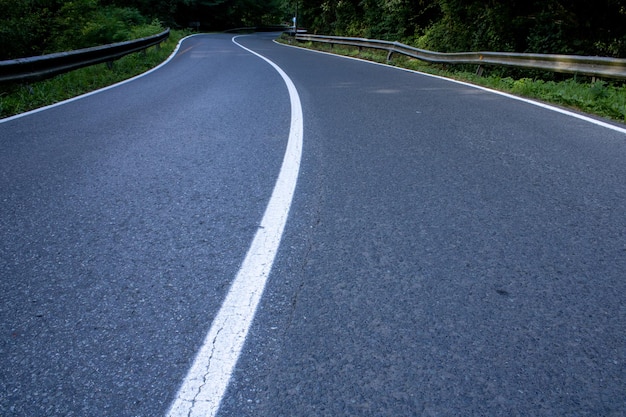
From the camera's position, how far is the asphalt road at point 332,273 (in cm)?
177

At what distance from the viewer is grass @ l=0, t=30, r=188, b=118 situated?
7695mm

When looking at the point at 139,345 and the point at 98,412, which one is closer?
the point at 98,412

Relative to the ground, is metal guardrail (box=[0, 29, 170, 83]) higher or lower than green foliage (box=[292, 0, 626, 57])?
lower

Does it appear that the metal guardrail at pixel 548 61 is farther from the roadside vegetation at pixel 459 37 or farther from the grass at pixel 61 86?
the grass at pixel 61 86

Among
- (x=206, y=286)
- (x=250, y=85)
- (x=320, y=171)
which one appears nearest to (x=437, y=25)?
(x=250, y=85)

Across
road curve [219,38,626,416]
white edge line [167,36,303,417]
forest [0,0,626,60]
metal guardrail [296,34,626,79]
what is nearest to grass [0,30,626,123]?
metal guardrail [296,34,626,79]

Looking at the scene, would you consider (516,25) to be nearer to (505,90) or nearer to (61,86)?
(505,90)

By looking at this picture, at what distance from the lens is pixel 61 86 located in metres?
9.34

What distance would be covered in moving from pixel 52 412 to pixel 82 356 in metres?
0.29

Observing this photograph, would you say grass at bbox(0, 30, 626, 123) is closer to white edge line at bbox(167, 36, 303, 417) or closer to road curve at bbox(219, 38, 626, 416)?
road curve at bbox(219, 38, 626, 416)

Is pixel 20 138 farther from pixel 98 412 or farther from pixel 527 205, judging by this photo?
pixel 527 205

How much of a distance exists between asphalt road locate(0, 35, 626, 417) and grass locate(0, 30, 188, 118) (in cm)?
284

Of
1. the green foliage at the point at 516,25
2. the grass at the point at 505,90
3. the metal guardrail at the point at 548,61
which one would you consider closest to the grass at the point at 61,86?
the grass at the point at 505,90

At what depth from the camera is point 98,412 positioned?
164 centimetres
